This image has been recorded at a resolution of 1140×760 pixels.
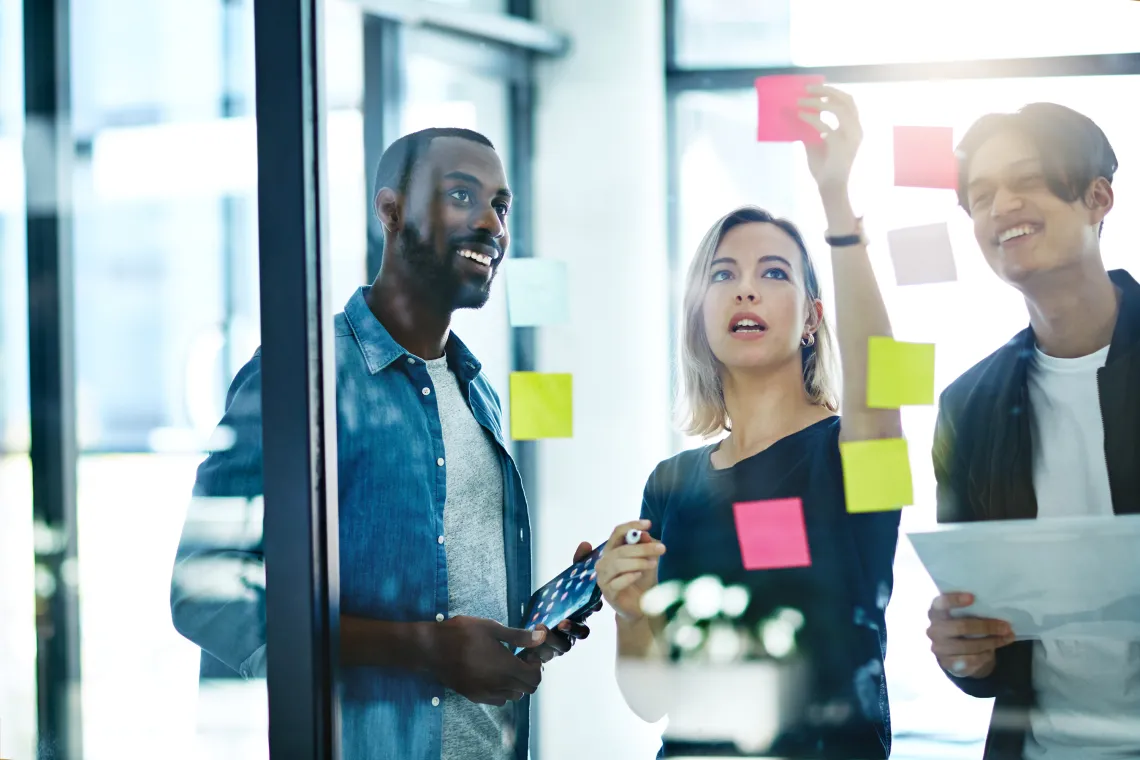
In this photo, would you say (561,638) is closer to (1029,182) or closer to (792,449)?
(792,449)

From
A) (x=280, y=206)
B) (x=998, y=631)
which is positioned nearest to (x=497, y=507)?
(x=280, y=206)

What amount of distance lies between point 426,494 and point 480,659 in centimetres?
29

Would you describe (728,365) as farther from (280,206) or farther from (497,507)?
(280,206)

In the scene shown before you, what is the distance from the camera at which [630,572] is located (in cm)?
164

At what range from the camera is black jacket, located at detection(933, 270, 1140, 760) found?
4.78ft

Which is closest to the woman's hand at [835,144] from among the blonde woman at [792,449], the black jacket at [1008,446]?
the blonde woman at [792,449]

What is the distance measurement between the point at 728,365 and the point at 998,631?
1.89ft

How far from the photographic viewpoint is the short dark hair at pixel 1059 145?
1.47 m

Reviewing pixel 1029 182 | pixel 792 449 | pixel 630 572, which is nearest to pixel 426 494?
pixel 630 572

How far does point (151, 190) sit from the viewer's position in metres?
2.05

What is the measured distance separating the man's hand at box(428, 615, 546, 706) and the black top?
30 cm

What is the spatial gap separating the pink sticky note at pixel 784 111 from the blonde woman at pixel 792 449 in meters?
0.02

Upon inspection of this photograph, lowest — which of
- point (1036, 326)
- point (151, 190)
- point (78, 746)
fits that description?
point (78, 746)

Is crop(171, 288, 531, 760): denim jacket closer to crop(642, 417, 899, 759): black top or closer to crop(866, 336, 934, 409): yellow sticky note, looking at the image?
crop(642, 417, 899, 759): black top
